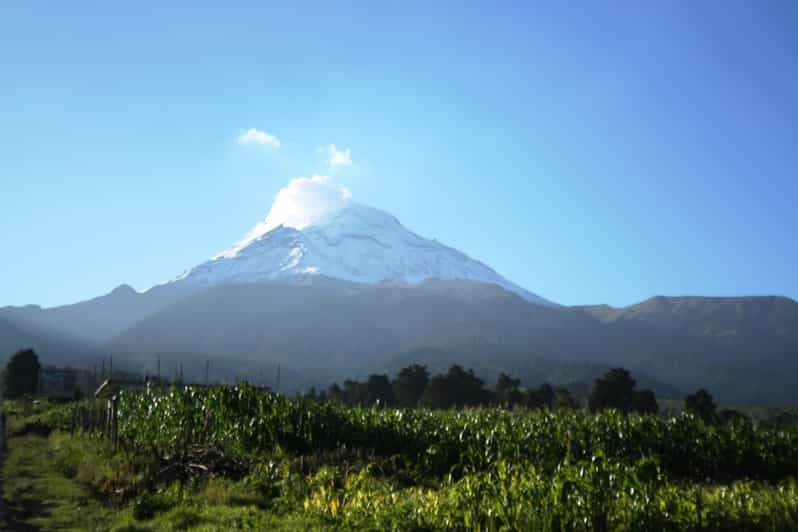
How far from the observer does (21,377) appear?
2830 inches

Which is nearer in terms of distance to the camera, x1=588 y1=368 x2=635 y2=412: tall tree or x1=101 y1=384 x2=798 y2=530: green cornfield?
x1=101 y1=384 x2=798 y2=530: green cornfield

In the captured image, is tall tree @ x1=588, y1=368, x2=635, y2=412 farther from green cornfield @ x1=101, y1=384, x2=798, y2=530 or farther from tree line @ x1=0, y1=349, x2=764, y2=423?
green cornfield @ x1=101, y1=384, x2=798, y2=530

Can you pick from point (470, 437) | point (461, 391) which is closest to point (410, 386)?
point (461, 391)

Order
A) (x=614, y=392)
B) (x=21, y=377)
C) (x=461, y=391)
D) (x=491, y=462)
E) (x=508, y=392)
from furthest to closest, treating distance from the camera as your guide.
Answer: (x=461, y=391) → (x=21, y=377) → (x=508, y=392) → (x=614, y=392) → (x=491, y=462)

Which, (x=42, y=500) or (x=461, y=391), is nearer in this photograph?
(x=42, y=500)

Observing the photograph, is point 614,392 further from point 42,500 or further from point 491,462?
point 42,500

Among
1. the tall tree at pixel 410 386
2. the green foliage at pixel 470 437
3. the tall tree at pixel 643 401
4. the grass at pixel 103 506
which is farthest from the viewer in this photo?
the tall tree at pixel 410 386

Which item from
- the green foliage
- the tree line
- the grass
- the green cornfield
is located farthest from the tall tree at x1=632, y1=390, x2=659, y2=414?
the grass

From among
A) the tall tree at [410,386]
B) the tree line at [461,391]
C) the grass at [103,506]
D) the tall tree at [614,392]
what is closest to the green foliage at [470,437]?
the grass at [103,506]

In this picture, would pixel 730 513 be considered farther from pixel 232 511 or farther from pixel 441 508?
pixel 232 511

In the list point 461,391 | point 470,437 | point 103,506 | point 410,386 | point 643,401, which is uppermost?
point 470,437

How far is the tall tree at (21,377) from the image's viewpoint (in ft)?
234

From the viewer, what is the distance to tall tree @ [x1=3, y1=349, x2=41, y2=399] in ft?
234

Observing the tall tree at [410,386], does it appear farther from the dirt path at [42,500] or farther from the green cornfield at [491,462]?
the dirt path at [42,500]
